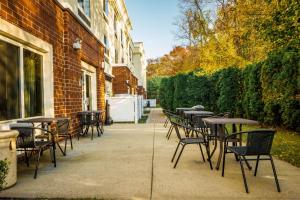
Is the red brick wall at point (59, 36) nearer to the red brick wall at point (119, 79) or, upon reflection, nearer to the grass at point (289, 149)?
the grass at point (289, 149)

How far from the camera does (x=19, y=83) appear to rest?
6.37 metres

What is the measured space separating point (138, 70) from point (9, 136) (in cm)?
4100

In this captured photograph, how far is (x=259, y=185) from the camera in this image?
4320 millimetres

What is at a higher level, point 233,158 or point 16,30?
point 16,30

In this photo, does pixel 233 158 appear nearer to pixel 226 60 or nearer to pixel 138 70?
pixel 226 60

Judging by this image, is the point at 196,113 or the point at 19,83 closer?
the point at 19,83

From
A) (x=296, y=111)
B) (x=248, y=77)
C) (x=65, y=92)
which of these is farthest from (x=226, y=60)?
(x=65, y=92)

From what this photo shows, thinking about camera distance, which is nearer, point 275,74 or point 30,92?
point 30,92

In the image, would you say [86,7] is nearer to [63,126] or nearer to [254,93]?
[63,126]

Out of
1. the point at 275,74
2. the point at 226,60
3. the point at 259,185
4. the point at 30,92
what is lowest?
the point at 259,185

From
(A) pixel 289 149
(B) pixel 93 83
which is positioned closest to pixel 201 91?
(B) pixel 93 83

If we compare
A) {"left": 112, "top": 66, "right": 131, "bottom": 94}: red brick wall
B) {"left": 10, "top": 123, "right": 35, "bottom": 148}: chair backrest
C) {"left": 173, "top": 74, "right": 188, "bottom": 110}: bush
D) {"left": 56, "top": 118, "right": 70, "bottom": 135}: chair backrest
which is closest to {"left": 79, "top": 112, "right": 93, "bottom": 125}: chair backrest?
{"left": 56, "top": 118, "right": 70, "bottom": 135}: chair backrest

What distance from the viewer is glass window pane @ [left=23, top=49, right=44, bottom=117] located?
681cm

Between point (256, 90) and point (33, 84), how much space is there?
960 centimetres
